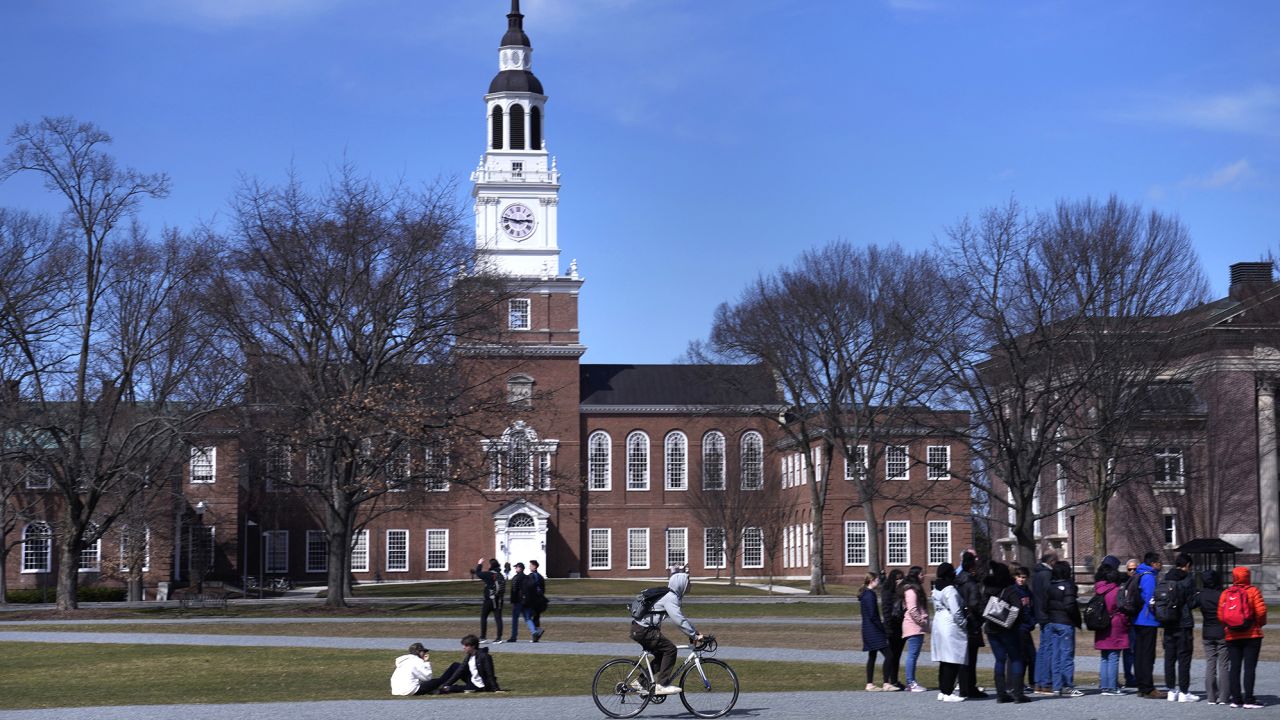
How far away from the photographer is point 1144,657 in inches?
806

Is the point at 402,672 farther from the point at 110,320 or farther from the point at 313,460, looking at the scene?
the point at 110,320

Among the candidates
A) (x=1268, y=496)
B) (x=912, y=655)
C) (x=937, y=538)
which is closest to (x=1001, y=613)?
(x=912, y=655)

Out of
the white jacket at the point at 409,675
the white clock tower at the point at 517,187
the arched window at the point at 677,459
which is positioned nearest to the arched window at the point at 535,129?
the white clock tower at the point at 517,187

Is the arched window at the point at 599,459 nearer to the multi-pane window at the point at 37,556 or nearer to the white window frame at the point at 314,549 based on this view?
the white window frame at the point at 314,549

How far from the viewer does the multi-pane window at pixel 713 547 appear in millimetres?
79812

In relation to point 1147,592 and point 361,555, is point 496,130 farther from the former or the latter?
point 1147,592

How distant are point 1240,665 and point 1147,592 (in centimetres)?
165

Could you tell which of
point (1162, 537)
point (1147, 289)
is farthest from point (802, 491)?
point (1147, 289)

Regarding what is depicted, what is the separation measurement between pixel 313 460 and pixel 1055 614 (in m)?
27.9

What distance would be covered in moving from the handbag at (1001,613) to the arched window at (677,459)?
220ft

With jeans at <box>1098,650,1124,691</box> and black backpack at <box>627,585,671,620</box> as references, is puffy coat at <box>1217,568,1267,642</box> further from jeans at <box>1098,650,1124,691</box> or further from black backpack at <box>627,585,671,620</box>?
black backpack at <box>627,585,671,620</box>

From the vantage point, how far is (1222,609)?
1906 centimetres

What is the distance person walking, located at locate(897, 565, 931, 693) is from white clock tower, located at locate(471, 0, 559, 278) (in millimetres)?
61424

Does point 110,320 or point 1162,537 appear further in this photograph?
point 1162,537
